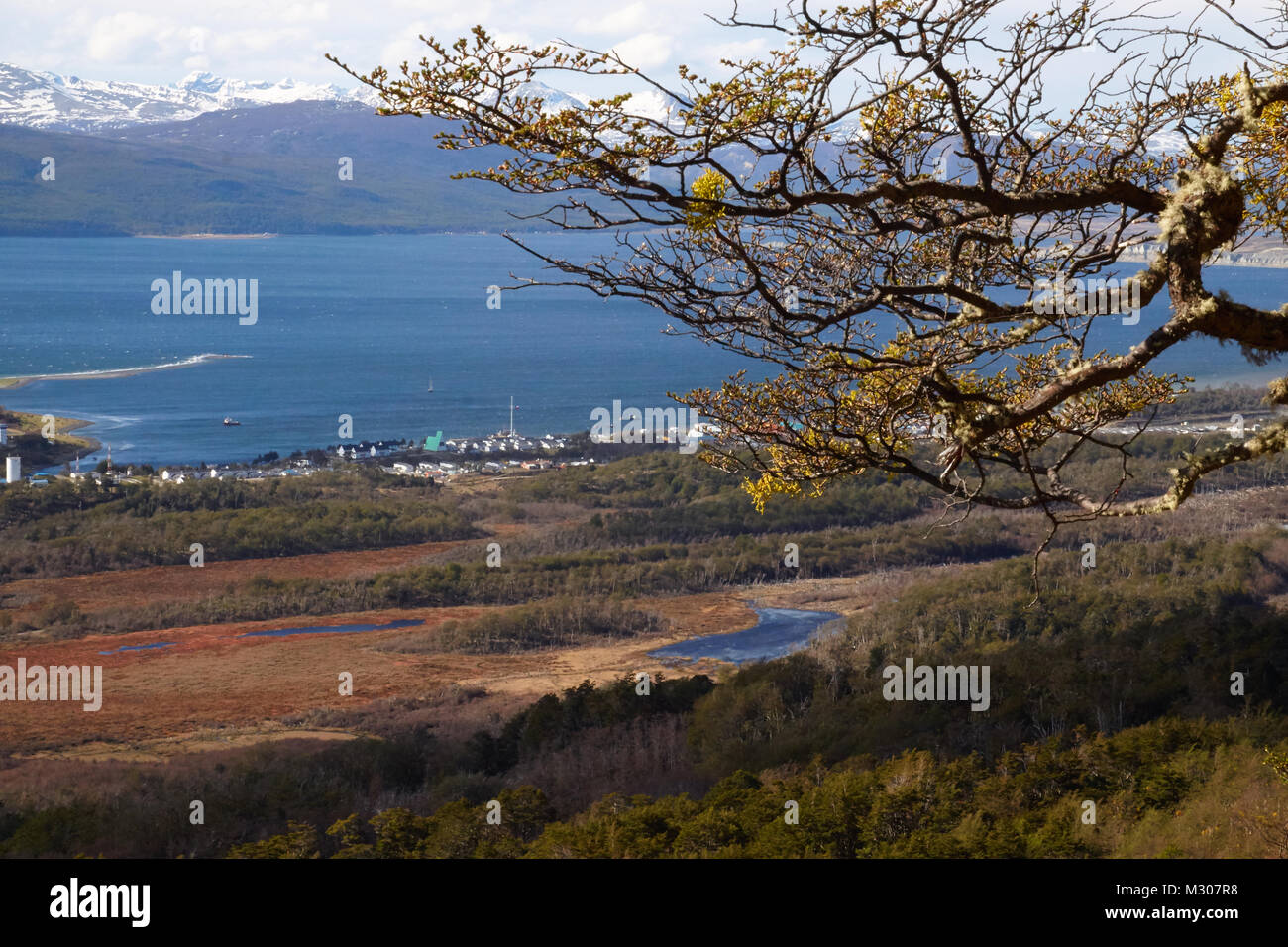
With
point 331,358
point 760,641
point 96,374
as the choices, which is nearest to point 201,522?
point 760,641

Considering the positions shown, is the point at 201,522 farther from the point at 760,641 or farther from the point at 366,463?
the point at 760,641

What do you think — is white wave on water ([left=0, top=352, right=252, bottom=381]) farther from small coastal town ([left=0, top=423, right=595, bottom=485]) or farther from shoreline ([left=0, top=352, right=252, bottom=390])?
small coastal town ([left=0, top=423, right=595, bottom=485])

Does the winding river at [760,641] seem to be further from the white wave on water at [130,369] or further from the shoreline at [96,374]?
the white wave on water at [130,369]

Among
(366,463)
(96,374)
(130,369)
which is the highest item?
(130,369)

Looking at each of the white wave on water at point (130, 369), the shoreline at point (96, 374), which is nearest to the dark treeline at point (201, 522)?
the shoreline at point (96, 374)

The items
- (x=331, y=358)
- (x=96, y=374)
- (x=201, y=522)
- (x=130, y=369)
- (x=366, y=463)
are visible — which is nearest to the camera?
(x=201, y=522)

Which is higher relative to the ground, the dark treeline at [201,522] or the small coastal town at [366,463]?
the small coastal town at [366,463]

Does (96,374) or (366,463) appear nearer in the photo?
(366,463)

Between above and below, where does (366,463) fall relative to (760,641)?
above

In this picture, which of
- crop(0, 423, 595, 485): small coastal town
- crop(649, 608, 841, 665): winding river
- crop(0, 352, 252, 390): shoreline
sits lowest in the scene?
crop(649, 608, 841, 665): winding river

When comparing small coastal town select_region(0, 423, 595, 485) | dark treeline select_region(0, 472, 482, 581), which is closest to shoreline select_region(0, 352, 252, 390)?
small coastal town select_region(0, 423, 595, 485)
